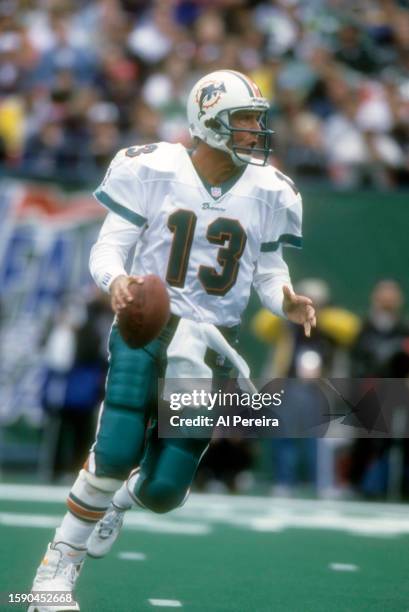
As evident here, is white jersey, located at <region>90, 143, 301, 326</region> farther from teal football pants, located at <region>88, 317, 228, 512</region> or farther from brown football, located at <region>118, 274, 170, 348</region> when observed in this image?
brown football, located at <region>118, 274, 170, 348</region>

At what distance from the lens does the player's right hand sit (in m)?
4.16

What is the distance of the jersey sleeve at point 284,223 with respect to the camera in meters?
4.75

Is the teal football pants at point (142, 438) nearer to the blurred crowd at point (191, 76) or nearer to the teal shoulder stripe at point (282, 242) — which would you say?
the teal shoulder stripe at point (282, 242)

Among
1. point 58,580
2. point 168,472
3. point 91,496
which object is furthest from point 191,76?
point 58,580

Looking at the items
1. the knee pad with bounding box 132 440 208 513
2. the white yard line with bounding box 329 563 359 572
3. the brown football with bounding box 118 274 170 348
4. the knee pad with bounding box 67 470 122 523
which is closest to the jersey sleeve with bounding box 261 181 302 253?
the brown football with bounding box 118 274 170 348

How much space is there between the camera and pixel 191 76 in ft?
35.6

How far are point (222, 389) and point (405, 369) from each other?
4.39 m

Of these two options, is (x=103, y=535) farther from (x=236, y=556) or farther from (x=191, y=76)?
(x=191, y=76)

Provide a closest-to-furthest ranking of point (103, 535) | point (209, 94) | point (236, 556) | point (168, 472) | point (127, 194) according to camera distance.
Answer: point (168, 472)
point (127, 194)
point (209, 94)
point (103, 535)
point (236, 556)

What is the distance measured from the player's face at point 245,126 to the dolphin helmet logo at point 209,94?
9 cm

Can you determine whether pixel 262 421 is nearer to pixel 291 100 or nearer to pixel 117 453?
pixel 117 453

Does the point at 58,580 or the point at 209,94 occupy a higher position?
the point at 209,94

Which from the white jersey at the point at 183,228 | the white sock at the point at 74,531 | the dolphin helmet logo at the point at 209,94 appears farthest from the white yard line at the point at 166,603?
the dolphin helmet logo at the point at 209,94

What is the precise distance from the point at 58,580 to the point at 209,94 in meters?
1.73
